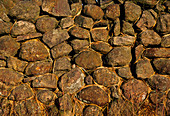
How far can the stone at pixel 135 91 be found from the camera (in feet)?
8.08

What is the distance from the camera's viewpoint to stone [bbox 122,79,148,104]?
2463mm

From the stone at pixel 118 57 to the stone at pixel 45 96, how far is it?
1.01 m

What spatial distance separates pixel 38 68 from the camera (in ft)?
7.93

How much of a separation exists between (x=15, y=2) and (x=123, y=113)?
2357 millimetres

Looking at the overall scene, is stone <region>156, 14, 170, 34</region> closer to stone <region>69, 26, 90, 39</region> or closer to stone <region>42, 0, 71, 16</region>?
stone <region>69, 26, 90, 39</region>

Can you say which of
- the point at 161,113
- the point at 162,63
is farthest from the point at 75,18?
the point at 161,113

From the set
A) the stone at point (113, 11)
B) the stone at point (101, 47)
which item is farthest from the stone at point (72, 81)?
the stone at point (113, 11)

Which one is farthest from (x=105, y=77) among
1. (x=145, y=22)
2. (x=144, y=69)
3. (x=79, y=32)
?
(x=145, y=22)

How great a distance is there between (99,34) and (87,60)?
0.48 m

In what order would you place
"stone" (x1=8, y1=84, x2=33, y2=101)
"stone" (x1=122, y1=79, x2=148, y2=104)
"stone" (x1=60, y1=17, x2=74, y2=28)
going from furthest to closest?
"stone" (x1=60, y1=17, x2=74, y2=28), "stone" (x1=122, y1=79, x2=148, y2=104), "stone" (x1=8, y1=84, x2=33, y2=101)

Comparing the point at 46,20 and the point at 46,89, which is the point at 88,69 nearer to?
the point at 46,89

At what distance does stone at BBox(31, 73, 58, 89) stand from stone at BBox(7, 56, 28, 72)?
10.6 inches

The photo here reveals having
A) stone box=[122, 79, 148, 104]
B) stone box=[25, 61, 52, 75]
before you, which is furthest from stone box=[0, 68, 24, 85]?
stone box=[122, 79, 148, 104]

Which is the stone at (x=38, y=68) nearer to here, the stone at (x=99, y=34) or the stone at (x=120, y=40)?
the stone at (x=99, y=34)
